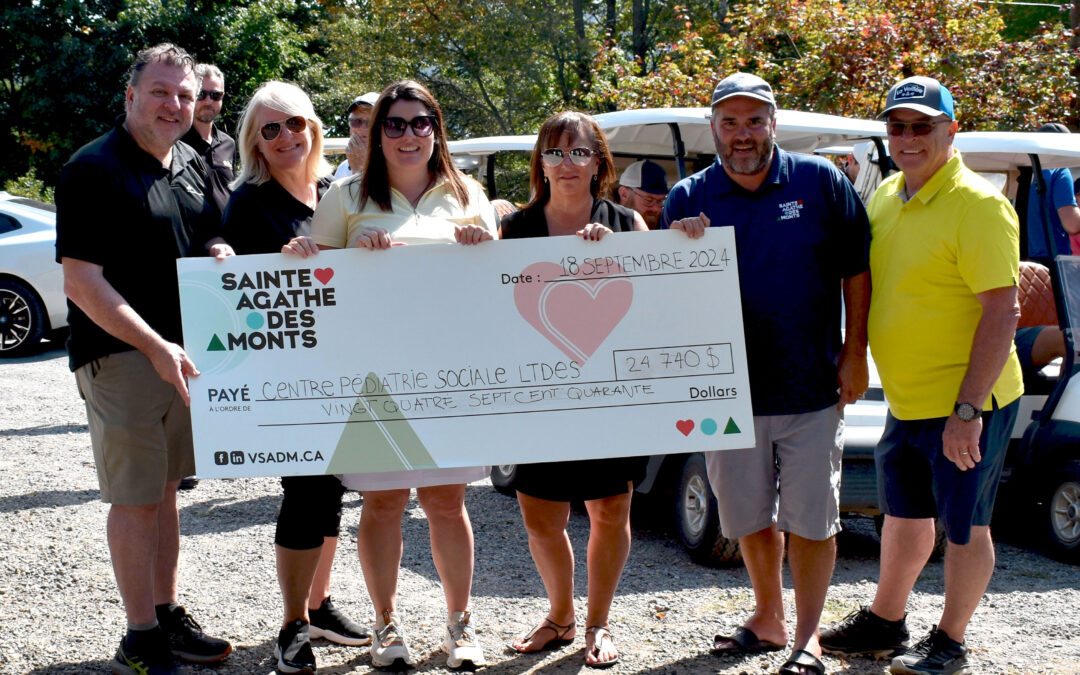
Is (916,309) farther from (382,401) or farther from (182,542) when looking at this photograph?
(182,542)

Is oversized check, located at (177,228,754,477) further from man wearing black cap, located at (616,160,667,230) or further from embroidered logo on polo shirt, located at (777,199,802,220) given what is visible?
man wearing black cap, located at (616,160,667,230)

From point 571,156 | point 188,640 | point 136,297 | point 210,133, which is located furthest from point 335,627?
point 210,133

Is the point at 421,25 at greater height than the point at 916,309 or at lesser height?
greater

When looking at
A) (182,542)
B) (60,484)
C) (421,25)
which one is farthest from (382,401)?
(421,25)

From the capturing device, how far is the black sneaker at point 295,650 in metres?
3.88

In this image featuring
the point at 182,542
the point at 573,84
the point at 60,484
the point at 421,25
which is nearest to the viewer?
the point at 182,542

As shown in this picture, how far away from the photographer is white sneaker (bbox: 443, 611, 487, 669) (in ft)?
13.2

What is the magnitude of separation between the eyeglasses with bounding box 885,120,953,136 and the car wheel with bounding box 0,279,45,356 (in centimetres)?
1113

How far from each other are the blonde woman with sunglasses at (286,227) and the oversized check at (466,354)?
0.17 metres

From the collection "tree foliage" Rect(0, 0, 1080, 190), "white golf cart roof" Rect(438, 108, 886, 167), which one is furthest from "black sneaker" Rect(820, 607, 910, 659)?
"tree foliage" Rect(0, 0, 1080, 190)

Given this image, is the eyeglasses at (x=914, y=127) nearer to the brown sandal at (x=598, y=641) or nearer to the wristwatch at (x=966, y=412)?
the wristwatch at (x=966, y=412)

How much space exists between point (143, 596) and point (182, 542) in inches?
77.3

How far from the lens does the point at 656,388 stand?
152 inches

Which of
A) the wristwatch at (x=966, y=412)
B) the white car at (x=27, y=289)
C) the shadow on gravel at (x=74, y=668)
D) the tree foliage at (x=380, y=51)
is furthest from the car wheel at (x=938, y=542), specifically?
the tree foliage at (x=380, y=51)
